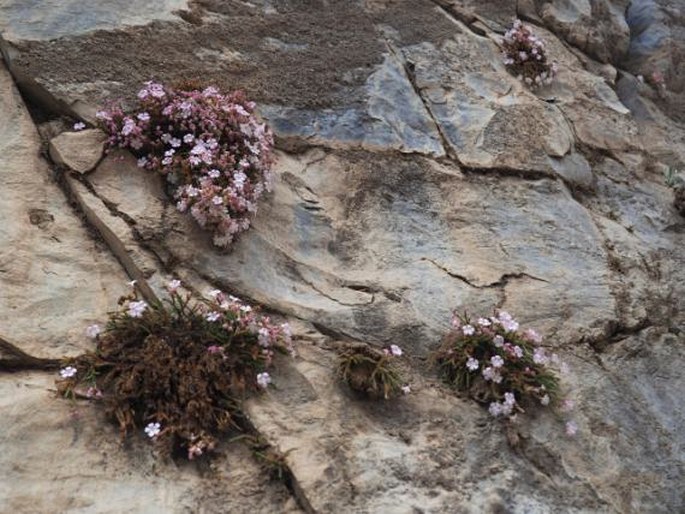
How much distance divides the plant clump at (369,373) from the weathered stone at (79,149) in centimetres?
269

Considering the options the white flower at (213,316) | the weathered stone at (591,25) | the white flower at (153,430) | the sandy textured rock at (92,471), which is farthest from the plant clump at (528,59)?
the white flower at (153,430)

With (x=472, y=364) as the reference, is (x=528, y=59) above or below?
above

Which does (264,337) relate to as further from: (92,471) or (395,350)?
(92,471)

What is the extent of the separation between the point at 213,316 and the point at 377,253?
196cm

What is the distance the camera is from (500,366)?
247 inches

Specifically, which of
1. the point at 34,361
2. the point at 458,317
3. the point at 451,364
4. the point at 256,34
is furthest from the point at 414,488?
the point at 256,34

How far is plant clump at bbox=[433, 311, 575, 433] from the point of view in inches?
245

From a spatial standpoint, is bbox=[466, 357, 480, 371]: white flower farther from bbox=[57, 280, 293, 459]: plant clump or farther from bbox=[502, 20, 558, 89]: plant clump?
bbox=[502, 20, 558, 89]: plant clump

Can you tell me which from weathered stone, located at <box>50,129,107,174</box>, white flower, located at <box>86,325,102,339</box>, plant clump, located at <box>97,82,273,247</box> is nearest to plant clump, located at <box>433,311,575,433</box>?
plant clump, located at <box>97,82,273,247</box>

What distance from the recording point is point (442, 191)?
7938 mm

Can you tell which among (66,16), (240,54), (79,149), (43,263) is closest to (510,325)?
(43,263)

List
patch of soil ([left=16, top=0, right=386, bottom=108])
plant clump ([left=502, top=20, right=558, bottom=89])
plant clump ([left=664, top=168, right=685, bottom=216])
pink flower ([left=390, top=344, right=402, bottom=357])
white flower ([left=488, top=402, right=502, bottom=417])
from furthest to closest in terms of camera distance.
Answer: plant clump ([left=502, top=20, right=558, bottom=89])
plant clump ([left=664, top=168, right=685, bottom=216])
patch of soil ([left=16, top=0, right=386, bottom=108])
pink flower ([left=390, top=344, right=402, bottom=357])
white flower ([left=488, top=402, right=502, bottom=417])

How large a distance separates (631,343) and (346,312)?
2.73 m

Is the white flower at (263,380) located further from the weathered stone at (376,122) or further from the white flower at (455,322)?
the weathered stone at (376,122)
